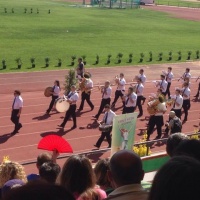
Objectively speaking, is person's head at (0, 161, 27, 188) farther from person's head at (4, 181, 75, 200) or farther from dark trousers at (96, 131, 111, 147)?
dark trousers at (96, 131, 111, 147)

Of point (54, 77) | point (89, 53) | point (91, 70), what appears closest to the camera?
point (54, 77)

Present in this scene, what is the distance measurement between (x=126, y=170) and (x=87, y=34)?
37067mm

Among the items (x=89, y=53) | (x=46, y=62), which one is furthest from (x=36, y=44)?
(x=46, y=62)

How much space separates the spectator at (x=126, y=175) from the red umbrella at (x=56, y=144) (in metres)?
2.96

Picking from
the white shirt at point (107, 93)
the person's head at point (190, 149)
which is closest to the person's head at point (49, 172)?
the person's head at point (190, 149)

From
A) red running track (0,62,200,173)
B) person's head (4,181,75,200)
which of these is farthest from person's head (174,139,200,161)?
red running track (0,62,200,173)

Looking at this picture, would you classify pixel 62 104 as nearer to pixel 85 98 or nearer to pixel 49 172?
pixel 85 98

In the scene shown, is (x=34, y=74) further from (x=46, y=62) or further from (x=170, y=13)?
(x=170, y=13)

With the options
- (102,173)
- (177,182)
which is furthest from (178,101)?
(177,182)

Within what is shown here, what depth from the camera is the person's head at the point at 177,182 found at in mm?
2117

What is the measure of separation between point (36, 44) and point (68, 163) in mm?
30099

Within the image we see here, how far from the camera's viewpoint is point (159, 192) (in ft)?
7.13

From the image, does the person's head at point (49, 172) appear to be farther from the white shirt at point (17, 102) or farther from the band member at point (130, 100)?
the band member at point (130, 100)

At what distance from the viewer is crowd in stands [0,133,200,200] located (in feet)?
6.62
